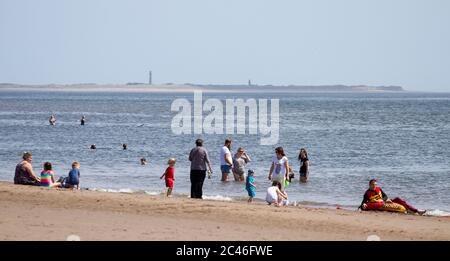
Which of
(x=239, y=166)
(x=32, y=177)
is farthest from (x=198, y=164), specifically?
(x=239, y=166)

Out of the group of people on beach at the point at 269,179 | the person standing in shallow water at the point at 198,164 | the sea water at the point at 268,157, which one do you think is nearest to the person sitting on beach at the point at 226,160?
the sea water at the point at 268,157

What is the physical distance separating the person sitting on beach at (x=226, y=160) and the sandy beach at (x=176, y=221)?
5.39 metres

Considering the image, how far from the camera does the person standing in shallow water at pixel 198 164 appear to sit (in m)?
19.6

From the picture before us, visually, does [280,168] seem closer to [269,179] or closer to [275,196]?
[269,179]

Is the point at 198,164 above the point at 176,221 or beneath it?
above

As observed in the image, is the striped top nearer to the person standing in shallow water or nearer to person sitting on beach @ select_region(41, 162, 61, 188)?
person sitting on beach @ select_region(41, 162, 61, 188)

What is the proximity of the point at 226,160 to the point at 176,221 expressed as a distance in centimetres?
868

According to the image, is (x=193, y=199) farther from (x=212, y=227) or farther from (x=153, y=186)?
(x=153, y=186)

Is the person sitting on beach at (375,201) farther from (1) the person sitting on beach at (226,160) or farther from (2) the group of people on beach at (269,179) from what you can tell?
(1) the person sitting on beach at (226,160)

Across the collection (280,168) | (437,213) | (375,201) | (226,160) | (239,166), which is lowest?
(437,213)

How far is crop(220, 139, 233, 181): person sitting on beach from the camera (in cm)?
2457

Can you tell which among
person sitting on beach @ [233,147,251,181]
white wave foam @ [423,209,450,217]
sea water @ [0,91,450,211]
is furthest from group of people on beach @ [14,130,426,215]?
person sitting on beach @ [233,147,251,181]

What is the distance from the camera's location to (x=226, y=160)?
81.4 feet
